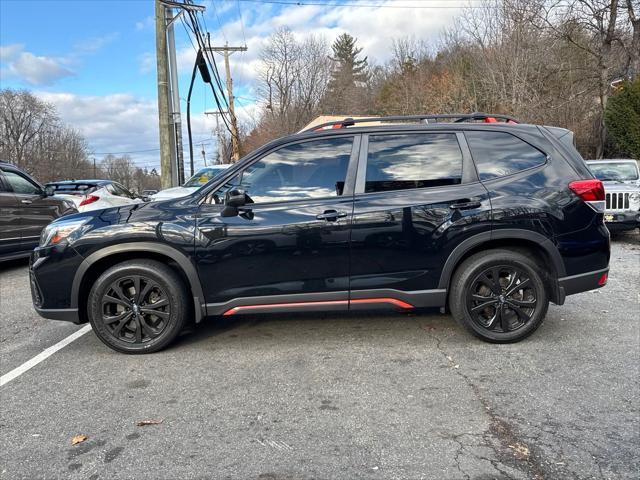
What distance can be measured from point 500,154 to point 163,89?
10388mm

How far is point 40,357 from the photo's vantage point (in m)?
4.12

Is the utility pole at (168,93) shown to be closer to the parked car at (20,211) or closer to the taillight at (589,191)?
the parked car at (20,211)

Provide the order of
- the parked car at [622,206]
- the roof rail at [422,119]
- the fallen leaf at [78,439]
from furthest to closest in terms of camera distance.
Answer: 1. the parked car at [622,206]
2. the roof rail at [422,119]
3. the fallen leaf at [78,439]

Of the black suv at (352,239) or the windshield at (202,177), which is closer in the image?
the black suv at (352,239)

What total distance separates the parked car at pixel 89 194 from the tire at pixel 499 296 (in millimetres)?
8118

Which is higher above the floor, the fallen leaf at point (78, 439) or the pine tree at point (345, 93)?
the pine tree at point (345, 93)

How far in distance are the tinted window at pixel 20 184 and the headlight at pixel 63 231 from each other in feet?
16.9

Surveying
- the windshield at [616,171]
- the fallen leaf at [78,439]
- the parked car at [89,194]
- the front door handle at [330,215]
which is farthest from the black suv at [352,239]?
the windshield at [616,171]

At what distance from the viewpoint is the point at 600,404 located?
3.04 metres

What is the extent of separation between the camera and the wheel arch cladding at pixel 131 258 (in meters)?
3.83

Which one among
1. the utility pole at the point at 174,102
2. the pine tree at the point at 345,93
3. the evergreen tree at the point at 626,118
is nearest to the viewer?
the utility pole at the point at 174,102

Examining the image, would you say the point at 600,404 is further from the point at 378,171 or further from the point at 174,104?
the point at 174,104

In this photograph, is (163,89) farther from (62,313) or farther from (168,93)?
(62,313)

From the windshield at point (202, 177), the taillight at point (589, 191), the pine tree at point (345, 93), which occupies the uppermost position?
the pine tree at point (345, 93)
